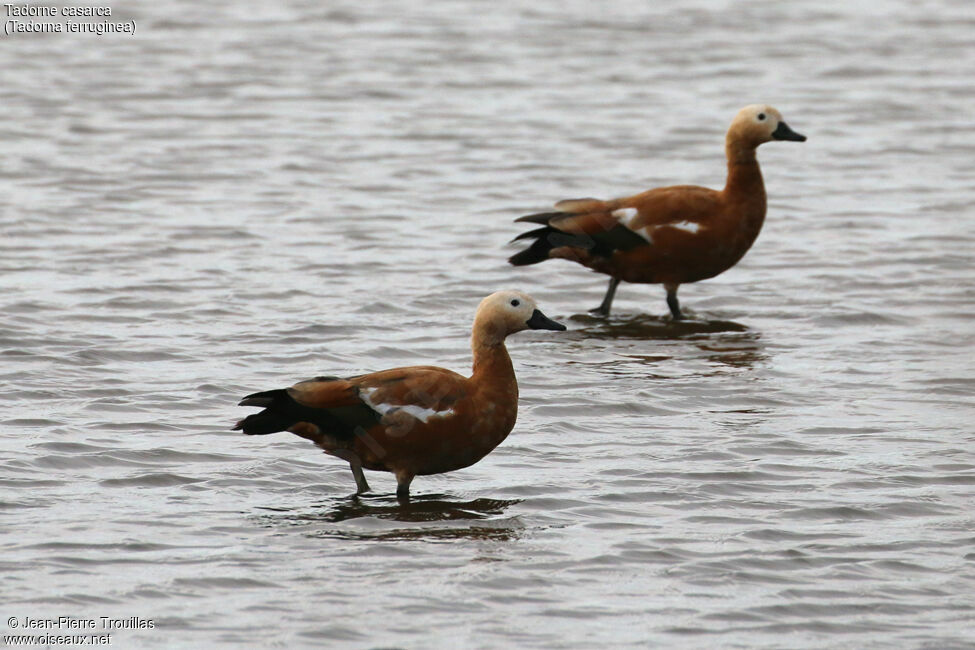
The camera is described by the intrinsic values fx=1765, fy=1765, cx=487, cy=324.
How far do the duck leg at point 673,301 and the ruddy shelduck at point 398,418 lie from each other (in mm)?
4404

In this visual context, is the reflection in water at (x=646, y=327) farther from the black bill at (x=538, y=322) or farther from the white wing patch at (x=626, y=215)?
the black bill at (x=538, y=322)

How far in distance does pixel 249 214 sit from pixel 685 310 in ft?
15.5

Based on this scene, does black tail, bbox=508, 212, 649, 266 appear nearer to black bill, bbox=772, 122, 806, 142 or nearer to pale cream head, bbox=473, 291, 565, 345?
black bill, bbox=772, 122, 806, 142

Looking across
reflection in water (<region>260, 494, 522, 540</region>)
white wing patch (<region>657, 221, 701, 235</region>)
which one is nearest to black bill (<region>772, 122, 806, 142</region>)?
white wing patch (<region>657, 221, 701, 235</region>)

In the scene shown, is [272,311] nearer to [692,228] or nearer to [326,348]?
[326,348]

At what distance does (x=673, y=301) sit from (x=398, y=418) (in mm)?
4857

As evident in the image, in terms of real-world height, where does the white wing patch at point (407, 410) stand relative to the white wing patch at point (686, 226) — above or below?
below

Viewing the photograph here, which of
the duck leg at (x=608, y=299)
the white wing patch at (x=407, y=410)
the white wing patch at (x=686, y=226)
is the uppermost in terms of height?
the white wing patch at (x=686, y=226)

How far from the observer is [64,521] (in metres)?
8.15

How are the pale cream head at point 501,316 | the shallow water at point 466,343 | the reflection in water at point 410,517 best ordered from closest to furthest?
the shallow water at point 466,343, the reflection in water at point 410,517, the pale cream head at point 501,316

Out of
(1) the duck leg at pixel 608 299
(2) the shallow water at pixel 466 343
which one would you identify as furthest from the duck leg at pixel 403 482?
(1) the duck leg at pixel 608 299

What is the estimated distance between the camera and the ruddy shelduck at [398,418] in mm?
8508

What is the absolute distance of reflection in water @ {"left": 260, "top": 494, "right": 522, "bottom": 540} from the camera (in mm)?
8148

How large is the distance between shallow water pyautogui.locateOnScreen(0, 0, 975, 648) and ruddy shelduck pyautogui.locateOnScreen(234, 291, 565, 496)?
0.27 m
